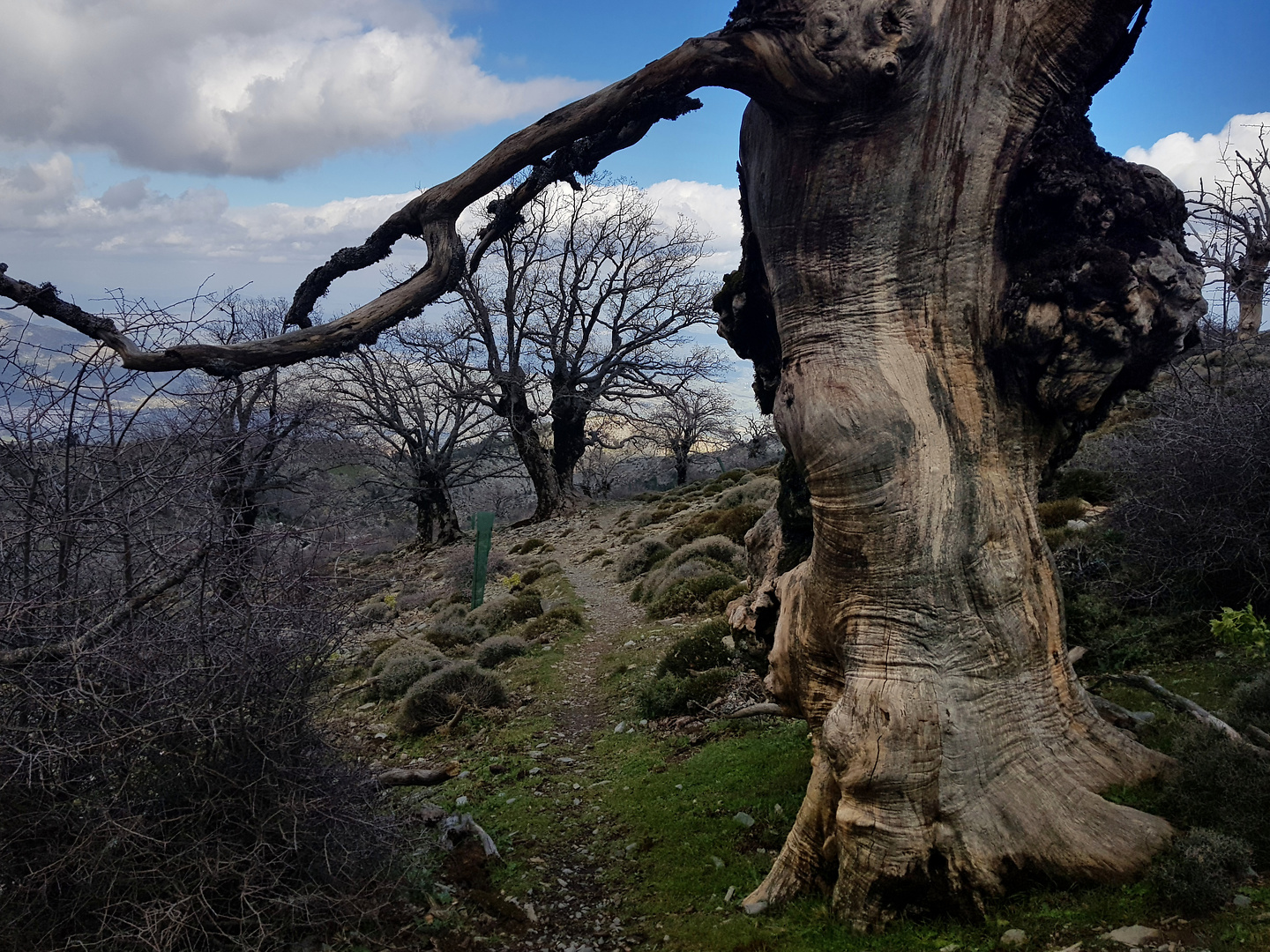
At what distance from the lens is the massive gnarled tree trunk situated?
140 inches

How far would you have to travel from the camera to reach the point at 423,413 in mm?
29016

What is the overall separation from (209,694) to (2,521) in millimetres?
1292

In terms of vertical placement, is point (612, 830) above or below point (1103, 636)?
below

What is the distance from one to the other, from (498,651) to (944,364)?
9.69 m

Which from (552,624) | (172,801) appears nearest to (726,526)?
(552,624)

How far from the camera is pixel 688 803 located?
5844 millimetres

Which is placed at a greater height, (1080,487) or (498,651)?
(1080,487)

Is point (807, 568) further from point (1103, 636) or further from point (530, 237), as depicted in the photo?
point (530, 237)

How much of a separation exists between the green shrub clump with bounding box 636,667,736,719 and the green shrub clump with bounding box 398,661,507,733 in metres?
1.98

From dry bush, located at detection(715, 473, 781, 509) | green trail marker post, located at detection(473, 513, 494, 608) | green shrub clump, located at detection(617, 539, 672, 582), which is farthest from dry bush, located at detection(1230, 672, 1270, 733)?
dry bush, located at detection(715, 473, 781, 509)

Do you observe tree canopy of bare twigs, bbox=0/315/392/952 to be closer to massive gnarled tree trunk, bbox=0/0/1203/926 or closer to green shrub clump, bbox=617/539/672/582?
massive gnarled tree trunk, bbox=0/0/1203/926

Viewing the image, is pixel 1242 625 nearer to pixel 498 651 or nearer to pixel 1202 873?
pixel 1202 873

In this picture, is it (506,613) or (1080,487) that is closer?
(1080,487)

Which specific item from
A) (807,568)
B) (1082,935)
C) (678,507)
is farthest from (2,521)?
(678,507)
